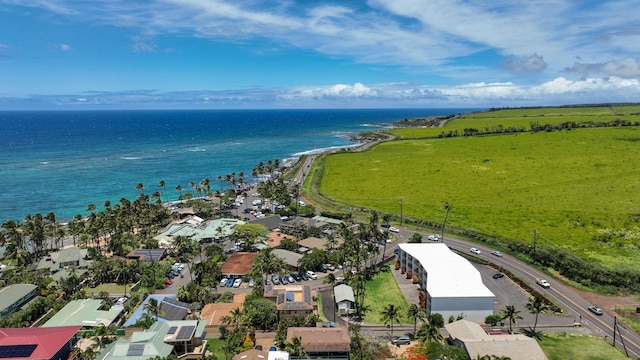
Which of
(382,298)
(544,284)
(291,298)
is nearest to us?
(291,298)

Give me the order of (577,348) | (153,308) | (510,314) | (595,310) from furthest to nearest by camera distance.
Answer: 1. (595,310)
2. (153,308)
3. (510,314)
4. (577,348)

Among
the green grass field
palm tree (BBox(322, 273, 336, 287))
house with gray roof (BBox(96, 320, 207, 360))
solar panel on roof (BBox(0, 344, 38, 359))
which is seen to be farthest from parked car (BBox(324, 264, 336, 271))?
solar panel on roof (BBox(0, 344, 38, 359))

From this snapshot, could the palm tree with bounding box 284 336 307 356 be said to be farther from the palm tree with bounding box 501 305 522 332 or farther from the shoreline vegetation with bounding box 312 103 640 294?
the shoreline vegetation with bounding box 312 103 640 294

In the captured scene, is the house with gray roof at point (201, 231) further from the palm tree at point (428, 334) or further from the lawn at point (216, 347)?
the palm tree at point (428, 334)

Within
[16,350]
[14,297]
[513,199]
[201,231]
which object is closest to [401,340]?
[16,350]

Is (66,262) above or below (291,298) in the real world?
below

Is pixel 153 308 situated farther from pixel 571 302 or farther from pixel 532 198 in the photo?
pixel 532 198

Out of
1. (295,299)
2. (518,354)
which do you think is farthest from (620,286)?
(295,299)
